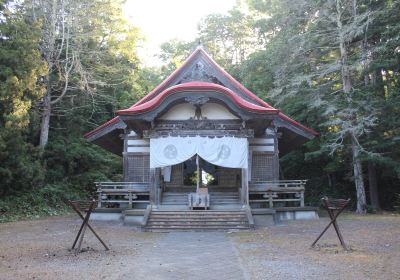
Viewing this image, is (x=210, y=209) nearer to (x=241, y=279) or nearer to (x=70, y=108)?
(x=241, y=279)

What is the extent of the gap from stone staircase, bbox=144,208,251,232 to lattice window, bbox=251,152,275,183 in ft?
10.1

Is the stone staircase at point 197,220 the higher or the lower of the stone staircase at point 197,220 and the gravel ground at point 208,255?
the higher

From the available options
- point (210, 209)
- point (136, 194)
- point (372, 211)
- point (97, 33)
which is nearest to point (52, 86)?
point (97, 33)

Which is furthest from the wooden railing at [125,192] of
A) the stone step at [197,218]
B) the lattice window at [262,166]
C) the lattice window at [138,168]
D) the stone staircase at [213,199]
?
the lattice window at [262,166]

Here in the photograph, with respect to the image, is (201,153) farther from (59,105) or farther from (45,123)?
(59,105)

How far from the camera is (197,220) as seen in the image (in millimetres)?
13203

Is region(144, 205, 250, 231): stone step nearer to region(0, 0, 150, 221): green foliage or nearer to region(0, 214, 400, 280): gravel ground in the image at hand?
region(0, 214, 400, 280): gravel ground

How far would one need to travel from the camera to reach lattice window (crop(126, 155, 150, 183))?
1694cm

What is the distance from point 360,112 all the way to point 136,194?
9.67 metres

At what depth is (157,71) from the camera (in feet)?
139

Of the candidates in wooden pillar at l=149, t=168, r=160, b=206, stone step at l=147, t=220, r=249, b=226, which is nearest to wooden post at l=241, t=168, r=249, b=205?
stone step at l=147, t=220, r=249, b=226

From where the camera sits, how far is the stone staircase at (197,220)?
12.8 metres

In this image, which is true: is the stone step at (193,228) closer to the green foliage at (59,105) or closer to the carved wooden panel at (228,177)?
the carved wooden panel at (228,177)

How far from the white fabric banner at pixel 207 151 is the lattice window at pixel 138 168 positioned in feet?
→ 8.24
